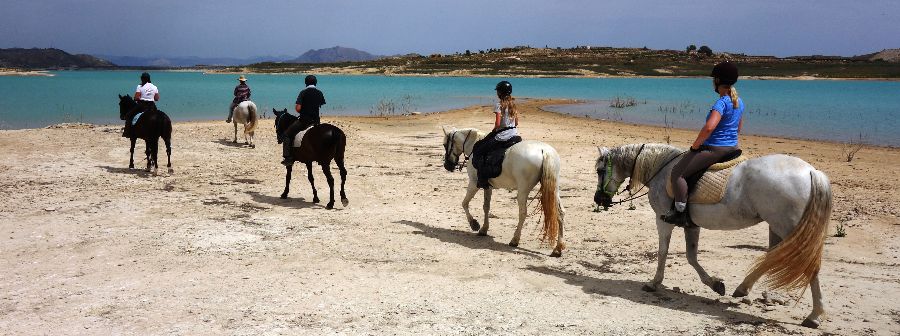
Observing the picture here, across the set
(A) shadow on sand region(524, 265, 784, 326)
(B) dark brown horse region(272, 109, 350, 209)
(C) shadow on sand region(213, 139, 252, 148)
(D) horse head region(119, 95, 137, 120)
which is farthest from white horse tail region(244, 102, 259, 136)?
(A) shadow on sand region(524, 265, 784, 326)

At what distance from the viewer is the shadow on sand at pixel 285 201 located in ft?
38.1

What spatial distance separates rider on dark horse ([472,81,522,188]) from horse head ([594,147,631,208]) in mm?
1749

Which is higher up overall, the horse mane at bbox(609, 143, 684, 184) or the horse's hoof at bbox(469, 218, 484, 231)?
the horse mane at bbox(609, 143, 684, 184)

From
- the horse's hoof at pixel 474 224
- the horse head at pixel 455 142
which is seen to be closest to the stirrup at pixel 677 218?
the horse's hoof at pixel 474 224

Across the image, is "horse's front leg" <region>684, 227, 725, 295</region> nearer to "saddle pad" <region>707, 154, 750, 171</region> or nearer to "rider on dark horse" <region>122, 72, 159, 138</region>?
"saddle pad" <region>707, 154, 750, 171</region>

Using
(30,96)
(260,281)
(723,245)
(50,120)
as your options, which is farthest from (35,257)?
(30,96)

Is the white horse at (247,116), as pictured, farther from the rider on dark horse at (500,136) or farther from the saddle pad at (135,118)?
the rider on dark horse at (500,136)

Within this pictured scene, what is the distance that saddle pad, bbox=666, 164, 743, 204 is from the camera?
6.42 meters

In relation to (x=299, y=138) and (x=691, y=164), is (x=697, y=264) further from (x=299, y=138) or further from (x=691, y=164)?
(x=299, y=138)

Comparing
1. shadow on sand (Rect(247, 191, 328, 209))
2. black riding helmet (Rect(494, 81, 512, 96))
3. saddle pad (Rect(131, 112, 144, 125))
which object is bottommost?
shadow on sand (Rect(247, 191, 328, 209))

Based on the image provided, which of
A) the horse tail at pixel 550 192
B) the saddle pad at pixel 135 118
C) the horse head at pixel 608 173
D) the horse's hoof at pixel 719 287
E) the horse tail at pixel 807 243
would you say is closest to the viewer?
the horse tail at pixel 807 243

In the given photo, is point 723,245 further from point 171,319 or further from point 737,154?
point 171,319

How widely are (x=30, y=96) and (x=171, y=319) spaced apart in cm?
4806

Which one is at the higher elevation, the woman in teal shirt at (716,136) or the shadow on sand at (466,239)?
A: the woman in teal shirt at (716,136)
